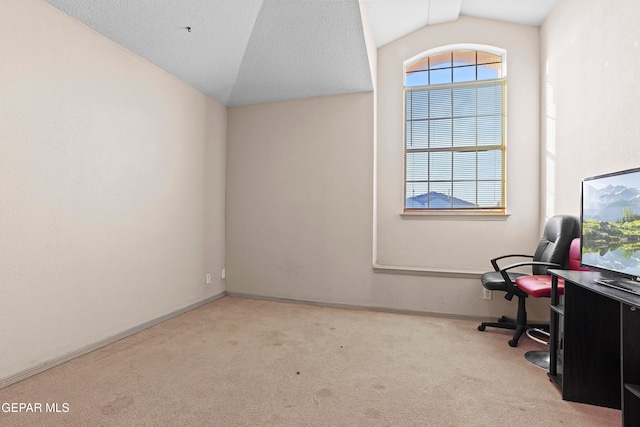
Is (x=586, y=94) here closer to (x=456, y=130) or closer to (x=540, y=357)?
(x=456, y=130)

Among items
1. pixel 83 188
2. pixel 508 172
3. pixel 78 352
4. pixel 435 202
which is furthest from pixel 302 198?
pixel 78 352

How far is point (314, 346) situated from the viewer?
2.56 metres

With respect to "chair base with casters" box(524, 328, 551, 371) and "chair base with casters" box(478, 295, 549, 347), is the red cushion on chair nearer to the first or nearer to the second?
"chair base with casters" box(478, 295, 549, 347)

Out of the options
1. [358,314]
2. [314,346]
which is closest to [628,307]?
[314,346]

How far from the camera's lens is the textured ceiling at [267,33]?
253 cm

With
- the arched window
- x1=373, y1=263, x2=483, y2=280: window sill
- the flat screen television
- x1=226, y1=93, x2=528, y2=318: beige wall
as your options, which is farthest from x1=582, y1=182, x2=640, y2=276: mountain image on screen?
the arched window

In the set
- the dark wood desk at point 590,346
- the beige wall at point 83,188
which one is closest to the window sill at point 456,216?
the dark wood desk at point 590,346

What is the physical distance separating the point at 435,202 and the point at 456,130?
2.98 feet

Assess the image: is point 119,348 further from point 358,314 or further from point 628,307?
point 628,307

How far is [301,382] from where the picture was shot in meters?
2.01

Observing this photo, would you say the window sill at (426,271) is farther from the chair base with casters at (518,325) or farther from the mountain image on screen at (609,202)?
the mountain image on screen at (609,202)

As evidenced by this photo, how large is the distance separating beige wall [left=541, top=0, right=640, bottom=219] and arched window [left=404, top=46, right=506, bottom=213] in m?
0.48

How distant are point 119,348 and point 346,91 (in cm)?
340

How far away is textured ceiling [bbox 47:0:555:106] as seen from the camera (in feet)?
8.31
